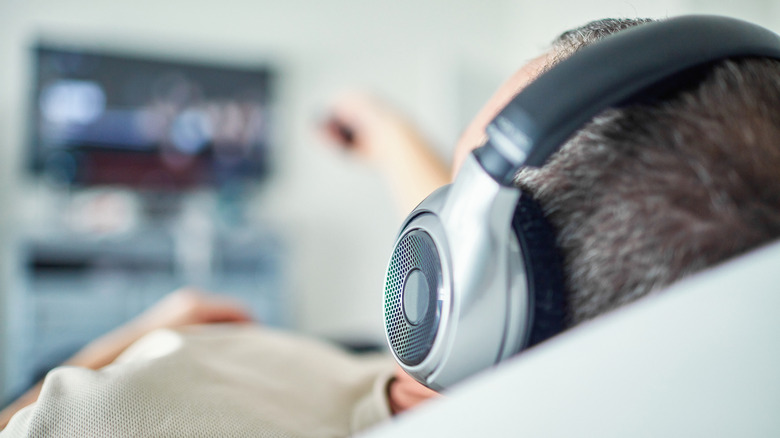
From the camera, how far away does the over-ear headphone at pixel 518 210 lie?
0.28 metres

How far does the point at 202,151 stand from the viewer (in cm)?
295

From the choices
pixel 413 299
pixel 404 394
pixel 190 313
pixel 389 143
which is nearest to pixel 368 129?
pixel 389 143

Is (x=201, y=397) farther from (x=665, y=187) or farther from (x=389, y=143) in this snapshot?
(x=389, y=143)

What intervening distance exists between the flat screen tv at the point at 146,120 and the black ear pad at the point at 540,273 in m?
2.84

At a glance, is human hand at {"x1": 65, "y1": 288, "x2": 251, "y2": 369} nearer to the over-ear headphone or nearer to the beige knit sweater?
the beige knit sweater

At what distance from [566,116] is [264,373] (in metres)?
0.44

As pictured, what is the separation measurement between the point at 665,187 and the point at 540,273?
0.08m

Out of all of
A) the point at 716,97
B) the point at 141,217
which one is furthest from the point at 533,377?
the point at 141,217

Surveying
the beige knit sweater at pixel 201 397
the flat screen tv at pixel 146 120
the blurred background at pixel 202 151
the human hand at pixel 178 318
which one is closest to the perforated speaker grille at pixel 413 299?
the beige knit sweater at pixel 201 397

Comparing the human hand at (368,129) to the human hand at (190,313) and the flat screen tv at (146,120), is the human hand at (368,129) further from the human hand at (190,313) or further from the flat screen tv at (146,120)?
the flat screen tv at (146,120)

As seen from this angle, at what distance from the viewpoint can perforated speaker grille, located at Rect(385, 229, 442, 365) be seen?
12.6 inches

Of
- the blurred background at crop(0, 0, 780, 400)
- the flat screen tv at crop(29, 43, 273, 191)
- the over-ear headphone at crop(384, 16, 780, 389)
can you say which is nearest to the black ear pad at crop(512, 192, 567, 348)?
the over-ear headphone at crop(384, 16, 780, 389)

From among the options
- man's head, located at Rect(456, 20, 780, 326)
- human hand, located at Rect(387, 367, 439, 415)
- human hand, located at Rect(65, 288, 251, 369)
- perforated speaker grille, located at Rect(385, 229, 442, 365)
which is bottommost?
human hand, located at Rect(65, 288, 251, 369)

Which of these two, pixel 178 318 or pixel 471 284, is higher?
pixel 471 284
